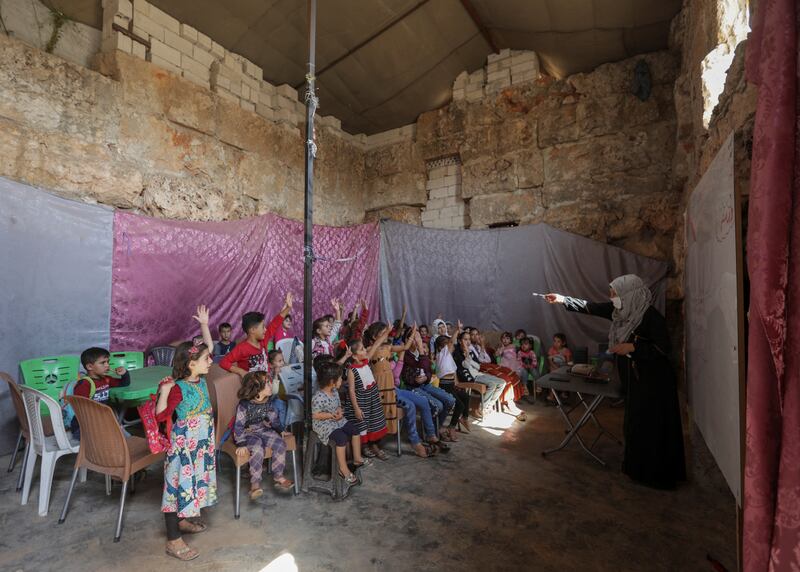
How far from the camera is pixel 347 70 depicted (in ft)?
22.6

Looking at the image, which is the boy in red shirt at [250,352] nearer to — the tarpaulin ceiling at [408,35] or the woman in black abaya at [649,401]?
the woman in black abaya at [649,401]

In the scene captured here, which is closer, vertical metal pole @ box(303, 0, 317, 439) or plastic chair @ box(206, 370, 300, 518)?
plastic chair @ box(206, 370, 300, 518)

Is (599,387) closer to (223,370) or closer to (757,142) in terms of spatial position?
(757,142)

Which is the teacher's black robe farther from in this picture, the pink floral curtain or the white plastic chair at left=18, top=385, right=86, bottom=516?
the white plastic chair at left=18, top=385, right=86, bottom=516

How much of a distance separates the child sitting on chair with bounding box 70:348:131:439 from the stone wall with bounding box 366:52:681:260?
5989 mm

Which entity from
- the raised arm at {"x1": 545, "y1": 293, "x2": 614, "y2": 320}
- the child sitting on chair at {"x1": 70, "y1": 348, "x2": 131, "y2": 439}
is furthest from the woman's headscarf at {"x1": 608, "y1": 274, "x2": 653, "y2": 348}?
the child sitting on chair at {"x1": 70, "y1": 348, "x2": 131, "y2": 439}

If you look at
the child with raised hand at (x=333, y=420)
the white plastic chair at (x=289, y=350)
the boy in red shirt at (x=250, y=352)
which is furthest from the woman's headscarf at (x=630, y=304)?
→ the white plastic chair at (x=289, y=350)

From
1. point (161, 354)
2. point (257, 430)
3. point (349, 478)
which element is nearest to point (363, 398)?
point (349, 478)

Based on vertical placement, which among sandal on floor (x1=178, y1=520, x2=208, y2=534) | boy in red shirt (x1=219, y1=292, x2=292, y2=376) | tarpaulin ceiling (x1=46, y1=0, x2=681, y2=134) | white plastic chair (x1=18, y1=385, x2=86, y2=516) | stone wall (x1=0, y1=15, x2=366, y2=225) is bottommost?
sandal on floor (x1=178, y1=520, x2=208, y2=534)

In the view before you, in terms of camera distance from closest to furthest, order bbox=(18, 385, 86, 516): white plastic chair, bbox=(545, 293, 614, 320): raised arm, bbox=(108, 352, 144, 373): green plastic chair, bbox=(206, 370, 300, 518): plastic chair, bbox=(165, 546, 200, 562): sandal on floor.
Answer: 1. bbox=(165, 546, 200, 562): sandal on floor
2. bbox=(18, 385, 86, 516): white plastic chair
3. bbox=(206, 370, 300, 518): plastic chair
4. bbox=(545, 293, 614, 320): raised arm
5. bbox=(108, 352, 144, 373): green plastic chair

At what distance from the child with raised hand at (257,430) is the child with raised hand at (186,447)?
382 millimetres

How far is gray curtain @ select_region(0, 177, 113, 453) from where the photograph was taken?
3.47 metres

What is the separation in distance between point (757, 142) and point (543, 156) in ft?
19.3

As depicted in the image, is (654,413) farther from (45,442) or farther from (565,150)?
(565,150)
